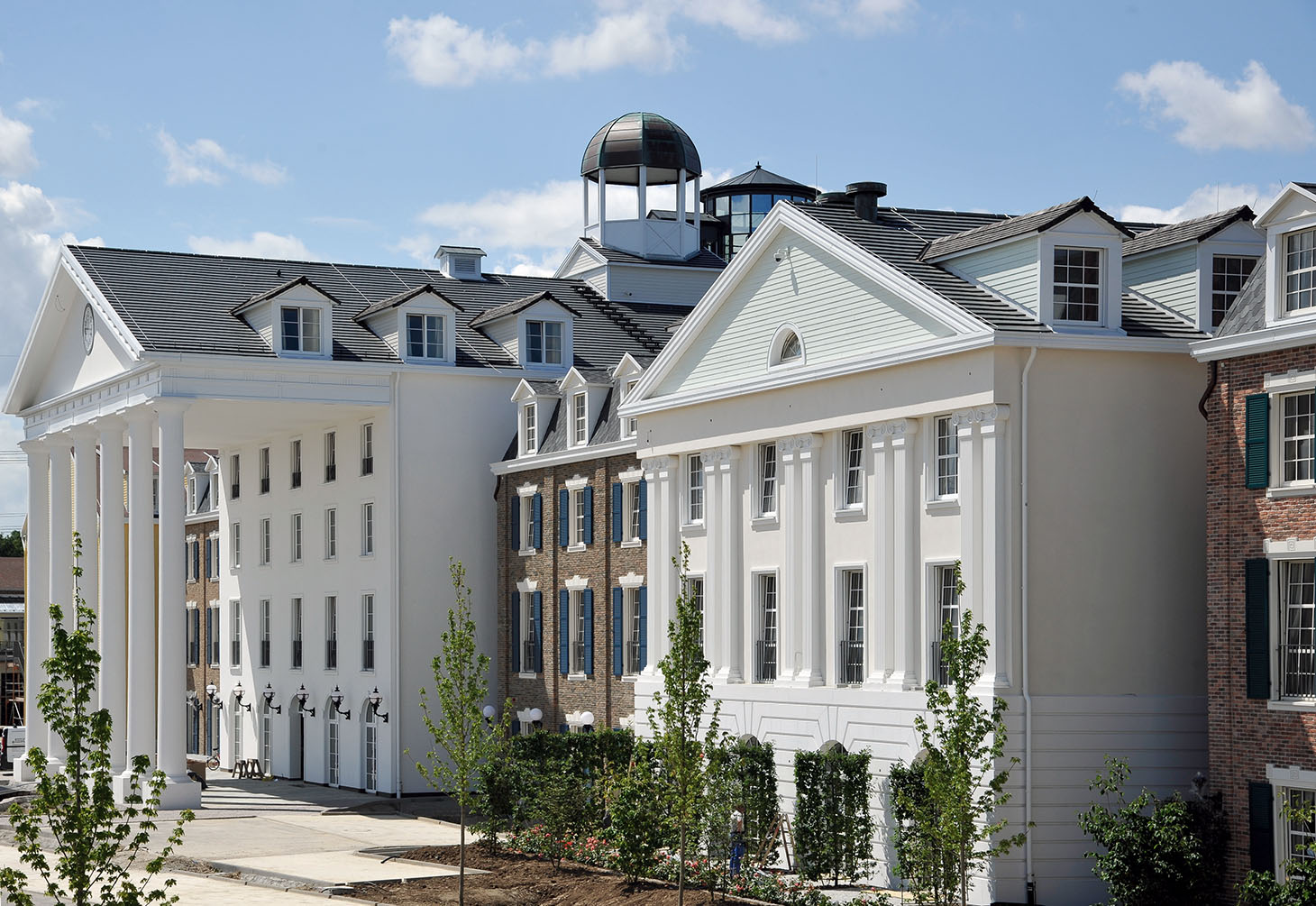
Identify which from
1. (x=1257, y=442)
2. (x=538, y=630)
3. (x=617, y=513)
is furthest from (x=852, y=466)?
(x=538, y=630)

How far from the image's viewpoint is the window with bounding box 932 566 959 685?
109 feet

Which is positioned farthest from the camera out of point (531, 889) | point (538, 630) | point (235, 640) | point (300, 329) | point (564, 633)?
point (235, 640)

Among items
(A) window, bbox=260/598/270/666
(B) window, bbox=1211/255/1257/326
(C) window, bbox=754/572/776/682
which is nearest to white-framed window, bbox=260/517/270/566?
(A) window, bbox=260/598/270/666

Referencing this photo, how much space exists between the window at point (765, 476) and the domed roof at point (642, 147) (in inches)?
1067

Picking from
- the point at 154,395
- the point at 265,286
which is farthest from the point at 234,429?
the point at 154,395

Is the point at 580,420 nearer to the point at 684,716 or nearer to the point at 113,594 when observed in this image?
the point at 113,594

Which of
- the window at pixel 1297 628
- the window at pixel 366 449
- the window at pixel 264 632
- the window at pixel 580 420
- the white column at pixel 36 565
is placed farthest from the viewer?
the window at pixel 264 632

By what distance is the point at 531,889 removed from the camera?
33.2 metres

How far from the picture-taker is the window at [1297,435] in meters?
28.4

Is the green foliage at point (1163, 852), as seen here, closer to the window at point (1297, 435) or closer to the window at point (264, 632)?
the window at point (1297, 435)

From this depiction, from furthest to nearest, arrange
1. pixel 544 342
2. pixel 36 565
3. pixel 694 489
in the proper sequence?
pixel 36 565 < pixel 544 342 < pixel 694 489

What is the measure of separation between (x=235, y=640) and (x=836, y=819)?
3726 centimetres

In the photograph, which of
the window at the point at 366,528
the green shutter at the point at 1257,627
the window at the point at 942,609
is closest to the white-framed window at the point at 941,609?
the window at the point at 942,609

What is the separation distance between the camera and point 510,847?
124 feet
